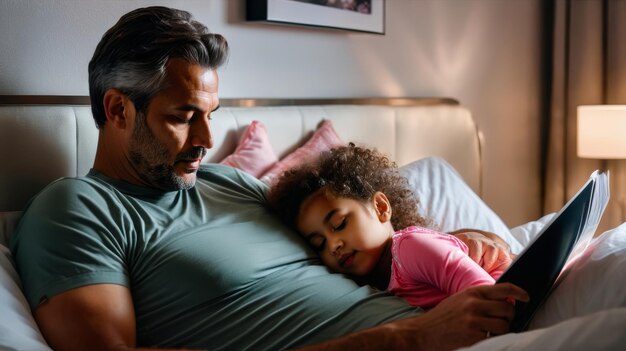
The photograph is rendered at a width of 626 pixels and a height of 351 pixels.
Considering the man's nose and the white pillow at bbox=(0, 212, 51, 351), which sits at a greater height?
the man's nose

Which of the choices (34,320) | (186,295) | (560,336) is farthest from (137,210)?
(560,336)

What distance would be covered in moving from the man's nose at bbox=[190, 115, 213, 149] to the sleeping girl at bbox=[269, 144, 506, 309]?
0.69 feet

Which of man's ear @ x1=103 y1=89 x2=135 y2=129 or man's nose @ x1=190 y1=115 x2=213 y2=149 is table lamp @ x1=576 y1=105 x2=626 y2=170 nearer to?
man's nose @ x1=190 y1=115 x2=213 y2=149

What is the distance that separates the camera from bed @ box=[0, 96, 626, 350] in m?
1.27

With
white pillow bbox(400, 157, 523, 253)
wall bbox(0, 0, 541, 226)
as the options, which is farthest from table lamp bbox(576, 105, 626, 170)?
white pillow bbox(400, 157, 523, 253)

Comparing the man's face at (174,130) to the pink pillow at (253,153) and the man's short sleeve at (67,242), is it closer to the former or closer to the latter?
the man's short sleeve at (67,242)

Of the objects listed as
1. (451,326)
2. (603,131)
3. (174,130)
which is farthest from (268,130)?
(603,131)

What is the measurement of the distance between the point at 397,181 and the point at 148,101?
0.64 m

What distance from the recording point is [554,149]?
3.98 meters

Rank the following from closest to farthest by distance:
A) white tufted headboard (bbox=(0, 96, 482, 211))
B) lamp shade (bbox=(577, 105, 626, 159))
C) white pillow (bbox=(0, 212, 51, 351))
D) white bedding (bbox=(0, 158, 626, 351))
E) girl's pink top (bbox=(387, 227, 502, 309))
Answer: white bedding (bbox=(0, 158, 626, 351)) → white pillow (bbox=(0, 212, 51, 351)) → girl's pink top (bbox=(387, 227, 502, 309)) → white tufted headboard (bbox=(0, 96, 482, 211)) → lamp shade (bbox=(577, 105, 626, 159))

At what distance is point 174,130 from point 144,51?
17cm

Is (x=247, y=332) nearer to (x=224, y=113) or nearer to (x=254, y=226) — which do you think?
(x=254, y=226)

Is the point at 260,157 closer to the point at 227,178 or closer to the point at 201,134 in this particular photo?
the point at 227,178

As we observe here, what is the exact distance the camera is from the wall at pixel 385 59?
1884 millimetres
